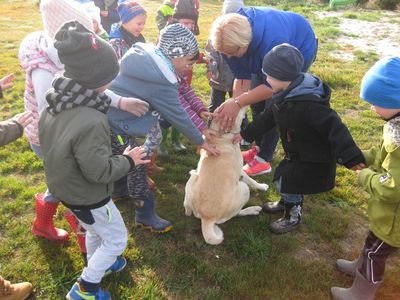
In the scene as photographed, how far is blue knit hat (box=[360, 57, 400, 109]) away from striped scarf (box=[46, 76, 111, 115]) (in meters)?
1.81

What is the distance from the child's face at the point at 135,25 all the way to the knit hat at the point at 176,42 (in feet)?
5.55

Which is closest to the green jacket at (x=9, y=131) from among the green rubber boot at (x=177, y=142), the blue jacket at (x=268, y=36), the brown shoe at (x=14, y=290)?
the brown shoe at (x=14, y=290)

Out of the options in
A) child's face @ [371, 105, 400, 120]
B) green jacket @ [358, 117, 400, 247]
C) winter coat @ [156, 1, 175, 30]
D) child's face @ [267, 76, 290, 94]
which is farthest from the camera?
winter coat @ [156, 1, 175, 30]

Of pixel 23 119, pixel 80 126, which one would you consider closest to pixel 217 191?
pixel 80 126

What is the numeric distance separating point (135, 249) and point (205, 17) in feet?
48.8

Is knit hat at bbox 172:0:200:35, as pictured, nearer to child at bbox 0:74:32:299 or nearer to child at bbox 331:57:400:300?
child at bbox 0:74:32:299

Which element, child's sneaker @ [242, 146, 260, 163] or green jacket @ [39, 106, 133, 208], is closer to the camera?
green jacket @ [39, 106, 133, 208]

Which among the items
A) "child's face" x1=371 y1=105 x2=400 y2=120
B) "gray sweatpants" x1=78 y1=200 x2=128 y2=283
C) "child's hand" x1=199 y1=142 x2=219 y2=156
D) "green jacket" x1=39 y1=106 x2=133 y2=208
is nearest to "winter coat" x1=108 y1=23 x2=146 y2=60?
"child's hand" x1=199 y1=142 x2=219 y2=156

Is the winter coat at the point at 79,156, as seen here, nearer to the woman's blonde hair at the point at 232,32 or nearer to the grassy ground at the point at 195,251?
the grassy ground at the point at 195,251

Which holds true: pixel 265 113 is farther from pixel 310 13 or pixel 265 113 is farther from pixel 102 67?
pixel 310 13

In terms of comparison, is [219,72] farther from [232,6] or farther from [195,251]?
[195,251]

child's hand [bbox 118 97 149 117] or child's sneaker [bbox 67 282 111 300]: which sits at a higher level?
child's hand [bbox 118 97 149 117]

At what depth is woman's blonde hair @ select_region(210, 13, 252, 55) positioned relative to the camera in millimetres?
3277

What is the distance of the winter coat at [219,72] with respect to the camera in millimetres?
4811
